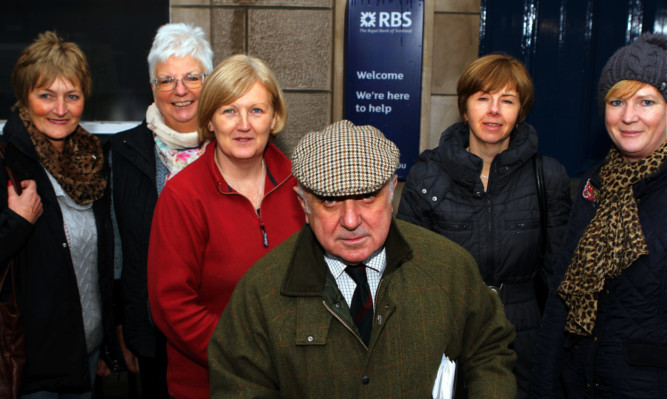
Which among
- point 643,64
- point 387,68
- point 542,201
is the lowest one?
point 542,201

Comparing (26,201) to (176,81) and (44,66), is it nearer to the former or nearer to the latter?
(44,66)

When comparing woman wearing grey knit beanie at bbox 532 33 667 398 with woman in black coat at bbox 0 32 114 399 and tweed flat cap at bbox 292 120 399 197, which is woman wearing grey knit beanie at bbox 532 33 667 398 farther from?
woman in black coat at bbox 0 32 114 399

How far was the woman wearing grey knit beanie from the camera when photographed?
246cm

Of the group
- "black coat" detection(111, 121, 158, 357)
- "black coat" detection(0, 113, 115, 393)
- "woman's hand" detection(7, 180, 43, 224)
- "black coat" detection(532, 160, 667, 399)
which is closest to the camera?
"black coat" detection(532, 160, 667, 399)

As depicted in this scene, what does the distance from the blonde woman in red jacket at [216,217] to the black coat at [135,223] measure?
527 millimetres

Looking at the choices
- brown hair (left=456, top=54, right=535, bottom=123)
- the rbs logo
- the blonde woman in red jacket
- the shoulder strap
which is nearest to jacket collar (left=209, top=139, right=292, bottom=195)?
the blonde woman in red jacket

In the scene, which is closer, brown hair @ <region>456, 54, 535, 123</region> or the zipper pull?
the zipper pull

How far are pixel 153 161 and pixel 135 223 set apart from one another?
0.33 metres

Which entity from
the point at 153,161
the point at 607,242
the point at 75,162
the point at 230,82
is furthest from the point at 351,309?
the point at 75,162

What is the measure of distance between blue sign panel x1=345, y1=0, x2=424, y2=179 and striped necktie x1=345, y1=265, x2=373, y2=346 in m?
3.22

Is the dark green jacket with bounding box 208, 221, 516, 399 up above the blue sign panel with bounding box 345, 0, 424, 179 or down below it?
below

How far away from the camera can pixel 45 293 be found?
2930mm

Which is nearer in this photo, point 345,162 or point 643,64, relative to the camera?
point 345,162

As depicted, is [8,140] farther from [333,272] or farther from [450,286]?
[450,286]
